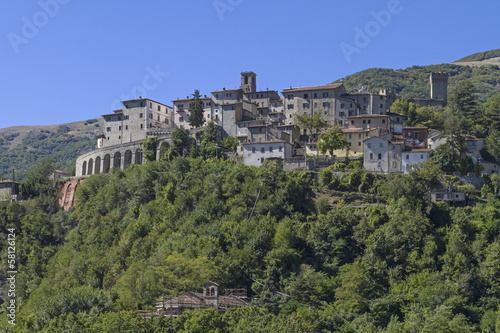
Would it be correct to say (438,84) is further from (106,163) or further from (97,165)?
(97,165)

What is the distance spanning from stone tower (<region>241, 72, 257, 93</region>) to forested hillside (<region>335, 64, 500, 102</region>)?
153 ft

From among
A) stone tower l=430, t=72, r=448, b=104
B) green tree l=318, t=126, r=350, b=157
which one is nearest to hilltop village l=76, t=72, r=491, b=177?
green tree l=318, t=126, r=350, b=157

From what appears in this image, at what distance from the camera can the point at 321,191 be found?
252 feet


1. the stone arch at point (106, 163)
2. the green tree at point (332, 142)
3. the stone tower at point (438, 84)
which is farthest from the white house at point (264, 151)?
the stone tower at point (438, 84)

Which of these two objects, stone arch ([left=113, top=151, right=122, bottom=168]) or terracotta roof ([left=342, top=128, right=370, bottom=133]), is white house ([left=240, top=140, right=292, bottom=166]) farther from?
stone arch ([left=113, top=151, right=122, bottom=168])

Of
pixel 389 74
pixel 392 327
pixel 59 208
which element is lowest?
pixel 392 327

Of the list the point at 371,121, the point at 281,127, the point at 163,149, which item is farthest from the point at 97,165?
the point at 371,121

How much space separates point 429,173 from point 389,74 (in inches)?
4175

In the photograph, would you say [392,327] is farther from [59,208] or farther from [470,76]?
[470,76]

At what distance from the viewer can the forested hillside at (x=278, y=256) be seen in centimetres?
5991

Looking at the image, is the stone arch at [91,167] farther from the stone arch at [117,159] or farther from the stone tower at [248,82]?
the stone tower at [248,82]

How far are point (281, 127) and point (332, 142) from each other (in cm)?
922

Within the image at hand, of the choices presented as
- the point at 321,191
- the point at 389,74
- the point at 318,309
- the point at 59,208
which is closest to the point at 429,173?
the point at 321,191

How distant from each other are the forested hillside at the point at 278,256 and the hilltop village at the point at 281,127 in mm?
3470
